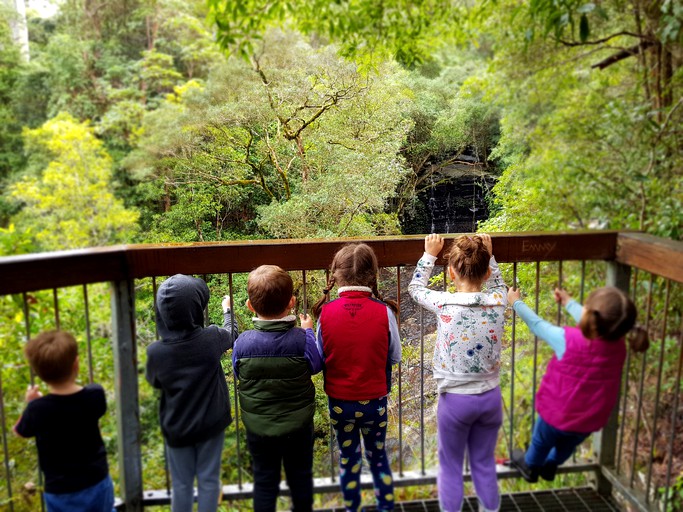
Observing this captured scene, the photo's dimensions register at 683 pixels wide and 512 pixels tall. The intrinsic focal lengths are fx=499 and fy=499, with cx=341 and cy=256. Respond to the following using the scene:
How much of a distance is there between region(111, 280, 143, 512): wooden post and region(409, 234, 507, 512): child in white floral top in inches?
34.3

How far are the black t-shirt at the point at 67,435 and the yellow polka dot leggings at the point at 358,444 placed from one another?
64 cm

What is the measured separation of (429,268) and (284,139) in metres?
1.77

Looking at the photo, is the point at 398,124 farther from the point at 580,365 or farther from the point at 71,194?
the point at 71,194

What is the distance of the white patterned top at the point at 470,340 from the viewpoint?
4.77ft

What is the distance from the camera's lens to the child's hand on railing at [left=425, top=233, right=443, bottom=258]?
1593 mm

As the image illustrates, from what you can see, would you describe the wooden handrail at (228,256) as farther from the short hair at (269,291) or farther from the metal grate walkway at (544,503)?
the metal grate walkway at (544,503)

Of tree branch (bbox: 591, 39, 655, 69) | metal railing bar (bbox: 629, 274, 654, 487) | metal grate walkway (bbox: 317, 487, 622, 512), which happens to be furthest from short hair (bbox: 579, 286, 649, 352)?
tree branch (bbox: 591, 39, 655, 69)

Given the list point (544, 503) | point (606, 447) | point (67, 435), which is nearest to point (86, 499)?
point (67, 435)

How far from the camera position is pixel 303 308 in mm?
1680

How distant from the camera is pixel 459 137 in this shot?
2.60 m

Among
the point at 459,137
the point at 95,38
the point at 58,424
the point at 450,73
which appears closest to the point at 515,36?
the point at 450,73

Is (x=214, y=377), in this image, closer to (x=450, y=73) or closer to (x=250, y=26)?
(x=250, y=26)

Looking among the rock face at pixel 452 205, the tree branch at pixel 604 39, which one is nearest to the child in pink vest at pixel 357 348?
the rock face at pixel 452 205

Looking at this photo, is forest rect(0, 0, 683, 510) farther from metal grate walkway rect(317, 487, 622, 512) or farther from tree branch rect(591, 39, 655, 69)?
metal grate walkway rect(317, 487, 622, 512)
